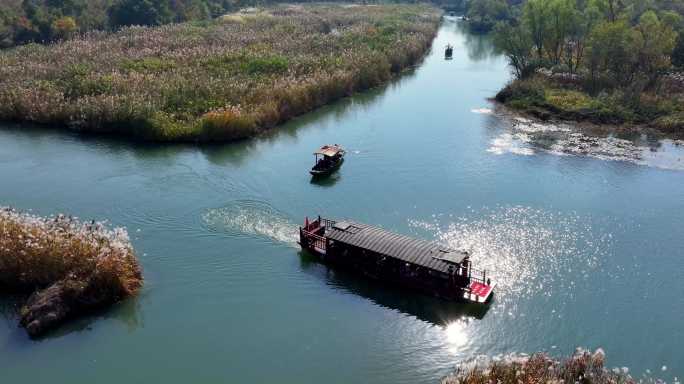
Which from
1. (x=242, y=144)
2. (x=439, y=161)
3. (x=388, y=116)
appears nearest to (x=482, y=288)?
(x=439, y=161)

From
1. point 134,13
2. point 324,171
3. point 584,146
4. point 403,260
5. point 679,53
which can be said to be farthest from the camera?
point 134,13

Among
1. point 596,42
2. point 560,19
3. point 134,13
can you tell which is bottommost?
point 596,42

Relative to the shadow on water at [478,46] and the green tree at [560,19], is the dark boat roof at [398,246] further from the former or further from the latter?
the shadow on water at [478,46]

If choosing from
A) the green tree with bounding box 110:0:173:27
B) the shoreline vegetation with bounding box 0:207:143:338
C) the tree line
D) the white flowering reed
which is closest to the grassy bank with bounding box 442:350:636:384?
the white flowering reed

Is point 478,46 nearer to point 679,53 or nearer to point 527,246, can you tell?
point 679,53

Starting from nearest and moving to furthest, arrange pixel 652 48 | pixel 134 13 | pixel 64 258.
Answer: pixel 64 258 < pixel 652 48 < pixel 134 13

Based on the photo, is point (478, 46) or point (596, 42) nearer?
point (596, 42)

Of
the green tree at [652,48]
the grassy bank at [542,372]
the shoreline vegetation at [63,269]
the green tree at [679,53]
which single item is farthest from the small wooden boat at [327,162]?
the green tree at [679,53]

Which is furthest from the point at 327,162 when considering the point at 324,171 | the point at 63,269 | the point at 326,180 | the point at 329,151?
the point at 63,269
